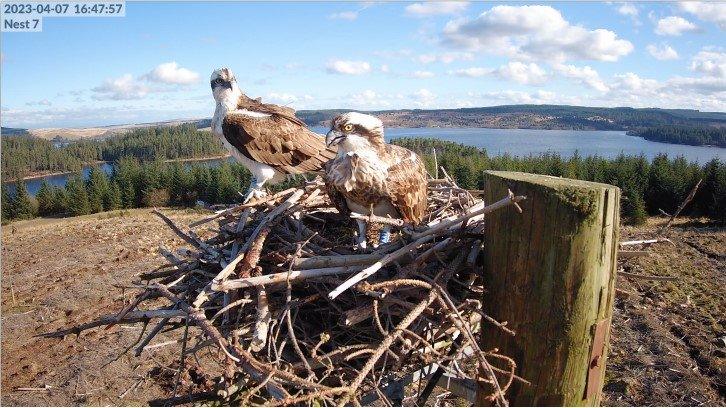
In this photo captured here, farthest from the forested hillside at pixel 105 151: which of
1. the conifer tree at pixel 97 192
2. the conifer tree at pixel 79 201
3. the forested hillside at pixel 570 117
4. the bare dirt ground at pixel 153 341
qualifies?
the bare dirt ground at pixel 153 341

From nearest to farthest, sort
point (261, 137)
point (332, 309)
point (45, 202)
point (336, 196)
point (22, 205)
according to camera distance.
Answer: point (332, 309) → point (336, 196) → point (261, 137) → point (22, 205) → point (45, 202)

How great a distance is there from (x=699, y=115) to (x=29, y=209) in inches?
6494

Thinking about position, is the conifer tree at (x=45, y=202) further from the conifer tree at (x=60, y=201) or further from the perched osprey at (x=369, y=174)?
the perched osprey at (x=369, y=174)

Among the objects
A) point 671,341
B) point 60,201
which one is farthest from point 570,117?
point 671,341

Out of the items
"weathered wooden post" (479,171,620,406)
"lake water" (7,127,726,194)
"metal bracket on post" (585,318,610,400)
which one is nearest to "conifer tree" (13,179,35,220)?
"lake water" (7,127,726,194)

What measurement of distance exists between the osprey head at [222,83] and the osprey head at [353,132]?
2.66 metres

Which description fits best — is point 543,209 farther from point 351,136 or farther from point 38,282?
point 38,282

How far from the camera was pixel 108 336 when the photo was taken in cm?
1247

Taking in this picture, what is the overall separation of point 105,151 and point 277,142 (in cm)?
11235

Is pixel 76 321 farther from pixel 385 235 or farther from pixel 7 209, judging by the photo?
pixel 7 209

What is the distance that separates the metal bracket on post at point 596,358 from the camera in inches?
95.2

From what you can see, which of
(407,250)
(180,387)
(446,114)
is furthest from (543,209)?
(446,114)

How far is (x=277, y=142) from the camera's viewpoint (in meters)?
6.12

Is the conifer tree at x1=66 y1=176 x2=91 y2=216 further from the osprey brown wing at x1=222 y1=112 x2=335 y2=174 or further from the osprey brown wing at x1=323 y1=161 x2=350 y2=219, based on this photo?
the osprey brown wing at x1=323 y1=161 x2=350 y2=219
